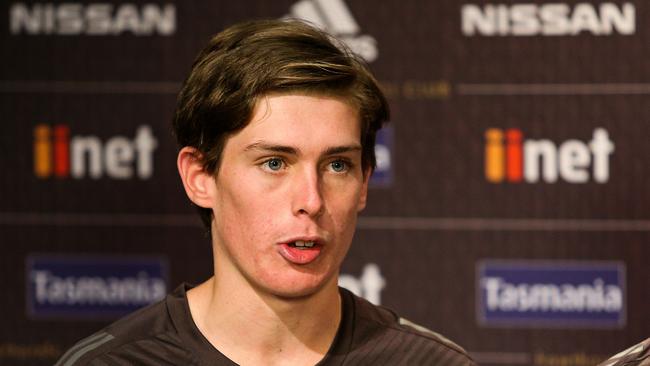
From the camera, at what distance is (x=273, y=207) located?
6.71 feet

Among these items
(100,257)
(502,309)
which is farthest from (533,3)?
(100,257)

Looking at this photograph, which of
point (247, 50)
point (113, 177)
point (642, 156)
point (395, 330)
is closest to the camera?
point (247, 50)

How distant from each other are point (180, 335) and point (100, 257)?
151 centimetres

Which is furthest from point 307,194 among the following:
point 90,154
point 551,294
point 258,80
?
point 90,154

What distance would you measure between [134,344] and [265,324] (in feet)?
0.86

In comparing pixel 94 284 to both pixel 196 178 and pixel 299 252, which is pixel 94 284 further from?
pixel 299 252

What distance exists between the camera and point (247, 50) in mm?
2131

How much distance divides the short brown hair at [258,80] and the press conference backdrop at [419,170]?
49.8 inches

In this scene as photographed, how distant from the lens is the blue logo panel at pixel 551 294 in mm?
3416

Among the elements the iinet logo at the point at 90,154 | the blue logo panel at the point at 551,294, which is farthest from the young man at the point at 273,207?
the iinet logo at the point at 90,154

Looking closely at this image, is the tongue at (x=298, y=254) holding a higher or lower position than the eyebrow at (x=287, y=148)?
lower

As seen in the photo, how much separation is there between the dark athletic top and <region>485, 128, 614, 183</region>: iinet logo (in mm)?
1215

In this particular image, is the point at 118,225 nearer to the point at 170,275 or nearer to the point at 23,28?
the point at 170,275

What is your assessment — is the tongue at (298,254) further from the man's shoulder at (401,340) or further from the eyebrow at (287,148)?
the man's shoulder at (401,340)
